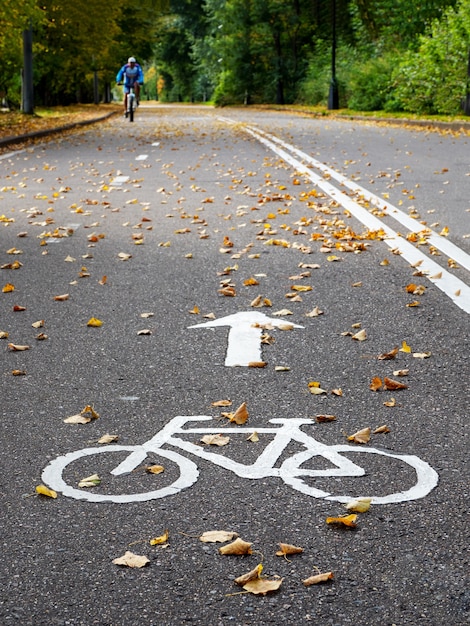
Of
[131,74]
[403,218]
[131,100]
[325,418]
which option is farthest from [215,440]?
[131,100]

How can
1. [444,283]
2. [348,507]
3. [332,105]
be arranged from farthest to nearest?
[332,105], [444,283], [348,507]

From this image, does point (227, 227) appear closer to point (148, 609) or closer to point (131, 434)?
point (131, 434)

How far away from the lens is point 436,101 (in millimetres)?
34281

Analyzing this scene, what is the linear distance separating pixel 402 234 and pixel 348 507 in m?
6.25

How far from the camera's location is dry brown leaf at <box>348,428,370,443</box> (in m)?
4.11

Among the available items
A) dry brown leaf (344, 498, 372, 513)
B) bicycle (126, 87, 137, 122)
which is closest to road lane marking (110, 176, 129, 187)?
dry brown leaf (344, 498, 372, 513)

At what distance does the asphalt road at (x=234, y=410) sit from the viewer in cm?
292

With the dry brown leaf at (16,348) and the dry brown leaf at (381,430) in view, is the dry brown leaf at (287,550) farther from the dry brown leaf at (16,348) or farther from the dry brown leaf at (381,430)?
the dry brown leaf at (16,348)

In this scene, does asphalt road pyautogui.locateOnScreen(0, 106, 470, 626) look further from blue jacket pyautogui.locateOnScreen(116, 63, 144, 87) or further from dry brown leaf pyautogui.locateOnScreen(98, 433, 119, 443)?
blue jacket pyautogui.locateOnScreen(116, 63, 144, 87)

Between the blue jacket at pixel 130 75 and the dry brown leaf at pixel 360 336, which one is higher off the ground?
the blue jacket at pixel 130 75

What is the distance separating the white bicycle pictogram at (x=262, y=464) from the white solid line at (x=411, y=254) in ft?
8.54

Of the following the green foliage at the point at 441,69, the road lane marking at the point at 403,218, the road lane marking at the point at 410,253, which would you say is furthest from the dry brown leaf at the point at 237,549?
the green foliage at the point at 441,69

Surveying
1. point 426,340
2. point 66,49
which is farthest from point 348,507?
point 66,49

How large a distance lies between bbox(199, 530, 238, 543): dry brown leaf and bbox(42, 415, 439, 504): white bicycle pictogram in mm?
369
